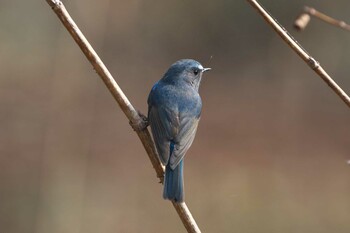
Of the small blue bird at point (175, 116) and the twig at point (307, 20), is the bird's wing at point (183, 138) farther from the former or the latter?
the twig at point (307, 20)

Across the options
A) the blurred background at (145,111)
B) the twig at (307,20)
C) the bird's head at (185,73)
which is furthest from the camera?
the blurred background at (145,111)

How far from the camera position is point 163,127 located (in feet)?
14.5

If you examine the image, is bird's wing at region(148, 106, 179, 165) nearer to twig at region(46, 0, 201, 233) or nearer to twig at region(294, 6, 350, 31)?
twig at region(46, 0, 201, 233)

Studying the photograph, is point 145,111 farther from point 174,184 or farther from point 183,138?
point 174,184

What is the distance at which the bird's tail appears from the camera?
367 centimetres

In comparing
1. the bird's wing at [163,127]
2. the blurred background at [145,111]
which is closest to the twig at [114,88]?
the bird's wing at [163,127]

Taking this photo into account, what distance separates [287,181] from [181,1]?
3867mm

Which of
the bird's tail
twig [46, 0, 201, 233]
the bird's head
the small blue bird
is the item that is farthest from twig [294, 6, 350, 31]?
the bird's head

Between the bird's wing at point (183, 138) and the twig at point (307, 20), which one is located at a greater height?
the twig at point (307, 20)

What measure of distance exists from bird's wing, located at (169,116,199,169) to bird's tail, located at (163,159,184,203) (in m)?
0.04

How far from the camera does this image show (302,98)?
14461mm

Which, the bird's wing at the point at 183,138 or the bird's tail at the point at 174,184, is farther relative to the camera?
the bird's wing at the point at 183,138

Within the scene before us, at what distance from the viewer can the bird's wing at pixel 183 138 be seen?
4254 mm

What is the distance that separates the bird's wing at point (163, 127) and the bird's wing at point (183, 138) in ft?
0.11
